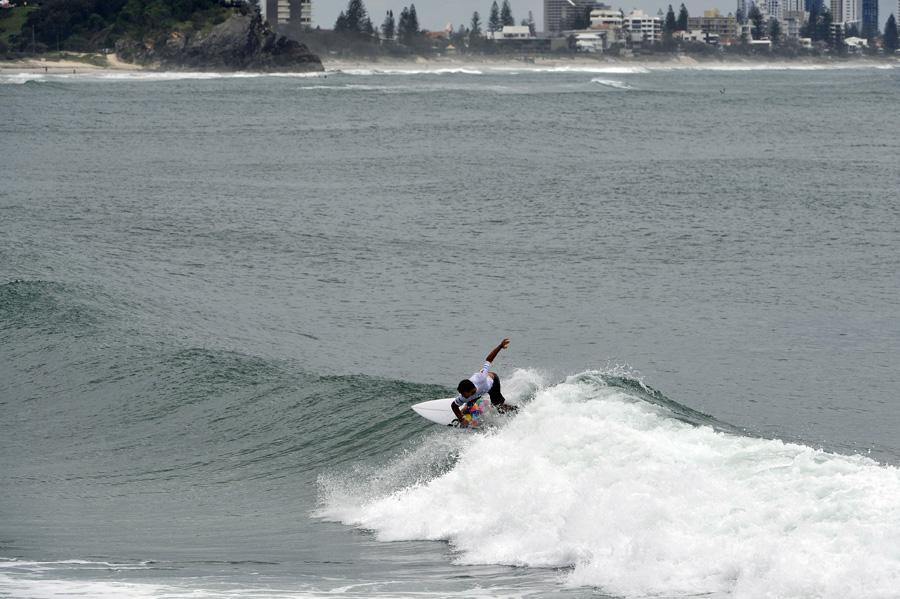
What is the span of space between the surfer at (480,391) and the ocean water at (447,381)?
37 cm

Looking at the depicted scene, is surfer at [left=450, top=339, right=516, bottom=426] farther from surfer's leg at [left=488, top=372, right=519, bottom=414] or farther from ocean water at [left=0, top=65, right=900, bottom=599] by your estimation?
ocean water at [left=0, top=65, right=900, bottom=599]

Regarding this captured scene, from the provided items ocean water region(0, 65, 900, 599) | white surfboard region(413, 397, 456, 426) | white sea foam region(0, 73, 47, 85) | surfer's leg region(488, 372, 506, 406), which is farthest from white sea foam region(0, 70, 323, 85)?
surfer's leg region(488, 372, 506, 406)

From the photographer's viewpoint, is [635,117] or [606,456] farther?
[635,117]

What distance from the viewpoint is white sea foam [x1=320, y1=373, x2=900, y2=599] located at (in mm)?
13930

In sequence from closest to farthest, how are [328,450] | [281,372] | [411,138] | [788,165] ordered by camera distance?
1. [328,450]
2. [281,372]
3. [788,165]
4. [411,138]

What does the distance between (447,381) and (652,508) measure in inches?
392

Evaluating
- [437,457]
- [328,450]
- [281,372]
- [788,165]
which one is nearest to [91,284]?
[281,372]

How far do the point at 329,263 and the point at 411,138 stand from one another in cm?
4432

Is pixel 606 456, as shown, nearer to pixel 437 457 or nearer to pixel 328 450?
pixel 437 457

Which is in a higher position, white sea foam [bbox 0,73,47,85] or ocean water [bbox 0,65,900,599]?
white sea foam [bbox 0,73,47,85]

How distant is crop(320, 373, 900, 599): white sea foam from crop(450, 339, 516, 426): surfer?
399 millimetres

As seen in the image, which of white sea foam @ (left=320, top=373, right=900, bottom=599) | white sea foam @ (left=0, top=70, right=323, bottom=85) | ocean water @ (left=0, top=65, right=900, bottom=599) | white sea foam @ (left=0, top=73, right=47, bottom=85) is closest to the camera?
white sea foam @ (left=320, top=373, right=900, bottom=599)

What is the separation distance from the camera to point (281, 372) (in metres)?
25.6

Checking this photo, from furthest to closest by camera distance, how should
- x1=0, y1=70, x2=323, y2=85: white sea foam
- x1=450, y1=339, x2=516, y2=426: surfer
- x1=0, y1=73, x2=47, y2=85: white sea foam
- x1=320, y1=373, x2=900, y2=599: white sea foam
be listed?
x1=0, y1=70, x2=323, y2=85: white sea foam, x1=0, y1=73, x2=47, y2=85: white sea foam, x1=450, y1=339, x2=516, y2=426: surfer, x1=320, y1=373, x2=900, y2=599: white sea foam
